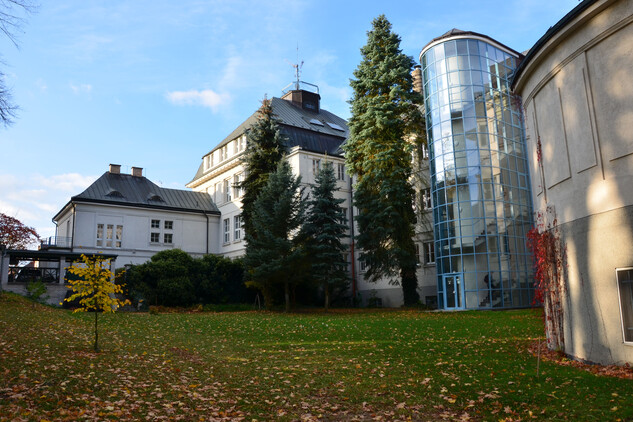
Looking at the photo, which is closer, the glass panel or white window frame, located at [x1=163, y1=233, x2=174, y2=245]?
the glass panel

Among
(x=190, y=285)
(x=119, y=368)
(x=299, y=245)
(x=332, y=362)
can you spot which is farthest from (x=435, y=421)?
(x=190, y=285)

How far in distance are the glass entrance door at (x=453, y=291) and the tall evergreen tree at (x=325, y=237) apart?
5531mm

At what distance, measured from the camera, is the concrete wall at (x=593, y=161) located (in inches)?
352

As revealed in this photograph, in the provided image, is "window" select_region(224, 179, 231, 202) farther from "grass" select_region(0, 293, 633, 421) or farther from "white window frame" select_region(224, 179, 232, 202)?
"grass" select_region(0, 293, 633, 421)

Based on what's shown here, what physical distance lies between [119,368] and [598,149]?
9933mm

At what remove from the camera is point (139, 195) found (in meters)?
42.9

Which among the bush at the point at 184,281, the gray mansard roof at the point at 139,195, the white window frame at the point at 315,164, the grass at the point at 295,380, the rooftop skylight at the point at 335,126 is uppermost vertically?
the rooftop skylight at the point at 335,126

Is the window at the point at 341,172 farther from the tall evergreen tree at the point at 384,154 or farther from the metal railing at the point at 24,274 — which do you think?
the metal railing at the point at 24,274

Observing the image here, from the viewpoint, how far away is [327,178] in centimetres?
2884

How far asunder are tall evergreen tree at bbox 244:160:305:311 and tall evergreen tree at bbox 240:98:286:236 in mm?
4088

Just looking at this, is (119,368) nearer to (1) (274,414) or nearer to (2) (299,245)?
(1) (274,414)

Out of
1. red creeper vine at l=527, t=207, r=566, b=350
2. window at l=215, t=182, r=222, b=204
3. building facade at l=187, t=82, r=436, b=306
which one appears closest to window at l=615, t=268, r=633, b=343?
red creeper vine at l=527, t=207, r=566, b=350

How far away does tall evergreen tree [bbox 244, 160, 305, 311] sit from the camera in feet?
83.7

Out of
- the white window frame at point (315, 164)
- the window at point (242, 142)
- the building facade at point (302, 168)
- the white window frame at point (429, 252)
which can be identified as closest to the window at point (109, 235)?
the building facade at point (302, 168)
